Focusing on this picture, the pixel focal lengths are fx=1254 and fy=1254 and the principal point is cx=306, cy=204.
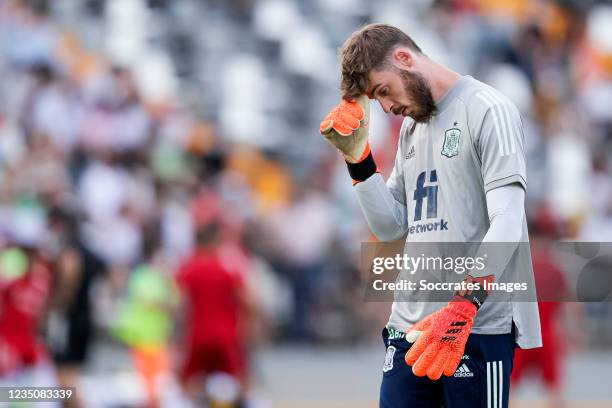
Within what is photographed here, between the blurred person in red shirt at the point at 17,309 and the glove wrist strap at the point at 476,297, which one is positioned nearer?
the glove wrist strap at the point at 476,297

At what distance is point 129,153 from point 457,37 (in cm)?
568

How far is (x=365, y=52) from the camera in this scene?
5.01m

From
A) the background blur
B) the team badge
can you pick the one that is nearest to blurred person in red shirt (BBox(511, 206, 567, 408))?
the background blur

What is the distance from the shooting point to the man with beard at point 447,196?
15.5 ft

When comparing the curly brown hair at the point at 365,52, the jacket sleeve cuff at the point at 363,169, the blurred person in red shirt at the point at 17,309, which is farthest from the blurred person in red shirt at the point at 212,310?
the curly brown hair at the point at 365,52

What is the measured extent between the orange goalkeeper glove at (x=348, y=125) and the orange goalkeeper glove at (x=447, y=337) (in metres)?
0.83

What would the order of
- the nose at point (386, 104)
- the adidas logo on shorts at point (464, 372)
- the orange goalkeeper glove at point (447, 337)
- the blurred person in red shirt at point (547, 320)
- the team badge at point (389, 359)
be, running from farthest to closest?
the blurred person in red shirt at point (547, 320)
the team badge at point (389, 359)
the nose at point (386, 104)
the adidas logo on shorts at point (464, 372)
the orange goalkeeper glove at point (447, 337)

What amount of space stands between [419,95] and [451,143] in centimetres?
24

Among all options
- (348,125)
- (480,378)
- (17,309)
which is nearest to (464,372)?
(480,378)

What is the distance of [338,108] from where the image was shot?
514cm

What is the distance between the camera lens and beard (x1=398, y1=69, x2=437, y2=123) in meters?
5.03

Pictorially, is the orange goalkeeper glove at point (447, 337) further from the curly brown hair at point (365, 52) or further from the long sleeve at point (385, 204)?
the curly brown hair at point (365, 52)

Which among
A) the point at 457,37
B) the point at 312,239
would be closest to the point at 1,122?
the point at 312,239

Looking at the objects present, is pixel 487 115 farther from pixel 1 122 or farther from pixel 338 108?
pixel 1 122
